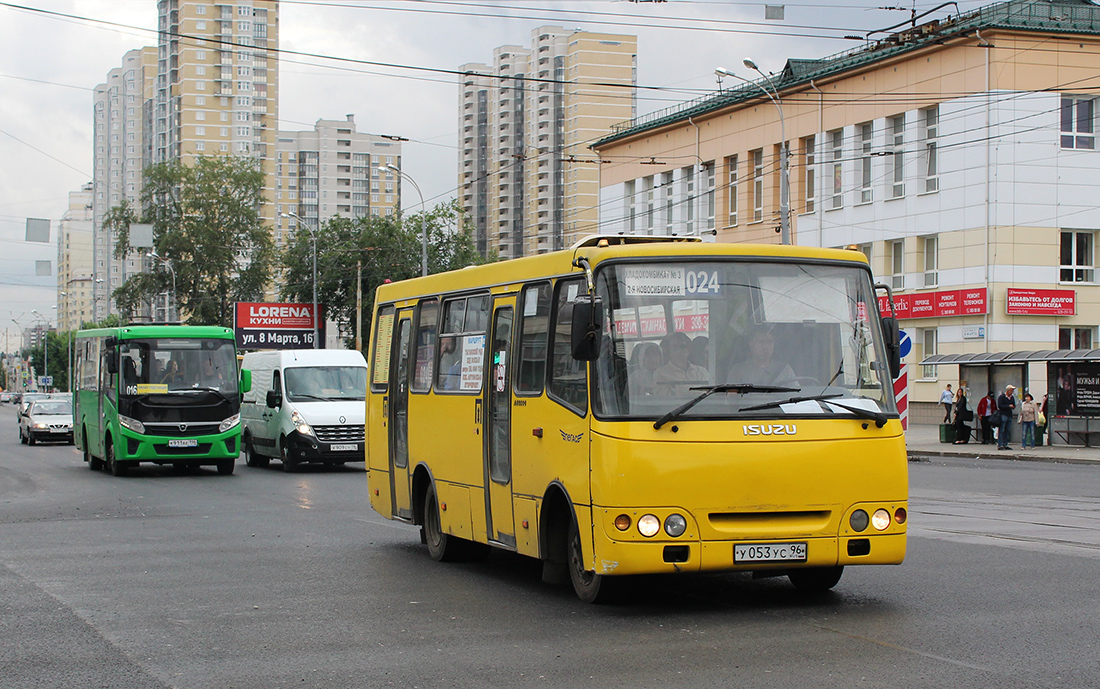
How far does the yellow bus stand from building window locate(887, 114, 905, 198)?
39739 mm

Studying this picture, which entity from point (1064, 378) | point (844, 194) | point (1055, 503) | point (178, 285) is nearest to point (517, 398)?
point (1055, 503)

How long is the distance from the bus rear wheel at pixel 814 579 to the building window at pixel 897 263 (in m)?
39.9

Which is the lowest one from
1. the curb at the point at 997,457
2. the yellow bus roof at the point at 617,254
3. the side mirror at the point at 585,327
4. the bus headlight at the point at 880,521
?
the curb at the point at 997,457

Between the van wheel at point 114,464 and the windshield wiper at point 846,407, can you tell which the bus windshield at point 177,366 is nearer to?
the van wheel at point 114,464

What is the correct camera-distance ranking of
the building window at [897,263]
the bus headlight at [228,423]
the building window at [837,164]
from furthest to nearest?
the building window at [837,164]
the building window at [897,263]
the bus headlight at [228,423]

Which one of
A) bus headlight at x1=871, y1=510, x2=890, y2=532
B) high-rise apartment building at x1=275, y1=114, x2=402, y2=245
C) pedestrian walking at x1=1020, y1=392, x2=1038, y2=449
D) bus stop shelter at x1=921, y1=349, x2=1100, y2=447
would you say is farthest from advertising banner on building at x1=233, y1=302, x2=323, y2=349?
high-rise apartment building at x1=275, y1=114, x2=402, y2=245

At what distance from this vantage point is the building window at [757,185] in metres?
54.8

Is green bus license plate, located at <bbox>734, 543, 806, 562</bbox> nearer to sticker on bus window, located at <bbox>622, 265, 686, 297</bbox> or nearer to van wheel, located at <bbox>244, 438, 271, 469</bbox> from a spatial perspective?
sticker on bus window, located at <bbox>622, 265, 686, 297</bbox>

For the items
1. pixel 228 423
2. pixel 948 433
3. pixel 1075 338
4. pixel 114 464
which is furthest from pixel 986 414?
pixel 114 464

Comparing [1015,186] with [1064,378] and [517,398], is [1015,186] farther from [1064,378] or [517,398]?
[517,398]

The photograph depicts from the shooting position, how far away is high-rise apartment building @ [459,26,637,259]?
142m

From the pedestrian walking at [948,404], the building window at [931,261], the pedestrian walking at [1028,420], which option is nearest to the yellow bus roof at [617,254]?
the pedestrian walking at [1028,420]

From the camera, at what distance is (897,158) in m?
48.1

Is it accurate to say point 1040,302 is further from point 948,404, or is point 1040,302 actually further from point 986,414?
point 986,414
